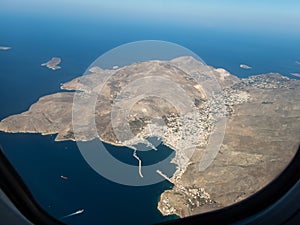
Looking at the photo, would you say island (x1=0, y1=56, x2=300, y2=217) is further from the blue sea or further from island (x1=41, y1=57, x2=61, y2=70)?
island (x1=41, y1=57, x2=61, y2=70)

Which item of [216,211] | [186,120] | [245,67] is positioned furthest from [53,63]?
[216,211]

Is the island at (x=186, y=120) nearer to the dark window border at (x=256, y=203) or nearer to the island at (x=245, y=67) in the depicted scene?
the island at (x=245, y=67)

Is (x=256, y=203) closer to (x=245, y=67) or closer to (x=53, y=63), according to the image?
(x=53, y=63)

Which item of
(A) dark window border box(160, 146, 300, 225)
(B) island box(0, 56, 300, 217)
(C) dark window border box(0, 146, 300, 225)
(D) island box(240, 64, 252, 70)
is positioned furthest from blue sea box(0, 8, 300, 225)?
(B) island box(0, 56, 300, 217)

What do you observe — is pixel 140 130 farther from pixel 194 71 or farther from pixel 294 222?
pixel 294 222

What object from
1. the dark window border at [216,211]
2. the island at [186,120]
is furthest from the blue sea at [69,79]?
the island at [186,120]
